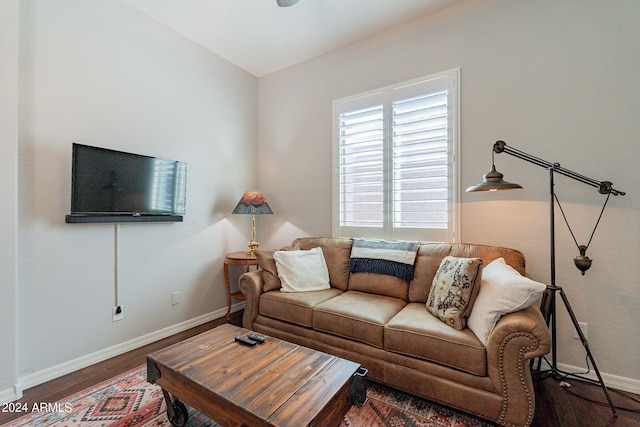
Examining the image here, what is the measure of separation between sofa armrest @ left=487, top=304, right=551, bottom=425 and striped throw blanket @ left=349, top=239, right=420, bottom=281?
906mm

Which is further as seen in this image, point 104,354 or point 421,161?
point 421,161

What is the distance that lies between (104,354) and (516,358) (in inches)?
116

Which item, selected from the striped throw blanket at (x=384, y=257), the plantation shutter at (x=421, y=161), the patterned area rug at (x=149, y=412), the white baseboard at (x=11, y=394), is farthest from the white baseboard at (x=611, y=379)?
the white baseboard at (x=11, y=394)

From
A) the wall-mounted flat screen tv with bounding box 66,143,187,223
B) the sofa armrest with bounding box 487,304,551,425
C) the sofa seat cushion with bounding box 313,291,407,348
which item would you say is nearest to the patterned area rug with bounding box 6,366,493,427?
the sofa armrest with bounding box 487,304,551,425

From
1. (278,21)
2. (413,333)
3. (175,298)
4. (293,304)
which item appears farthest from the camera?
(175,298)

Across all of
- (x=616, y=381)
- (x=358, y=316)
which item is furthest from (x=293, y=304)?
(x=616, y=381)

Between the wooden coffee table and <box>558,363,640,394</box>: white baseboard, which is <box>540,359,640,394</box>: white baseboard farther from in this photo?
the wooden coffee table

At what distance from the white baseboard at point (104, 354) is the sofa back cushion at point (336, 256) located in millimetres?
1428

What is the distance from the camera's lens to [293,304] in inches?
91.5

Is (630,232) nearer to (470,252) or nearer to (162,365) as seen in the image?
(470,252)

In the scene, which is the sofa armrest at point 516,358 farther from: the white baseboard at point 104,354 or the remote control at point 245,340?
the white baseboard at point 104,354

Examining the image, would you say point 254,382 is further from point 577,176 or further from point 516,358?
point 577,176

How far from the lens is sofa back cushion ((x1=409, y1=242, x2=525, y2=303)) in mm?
2166

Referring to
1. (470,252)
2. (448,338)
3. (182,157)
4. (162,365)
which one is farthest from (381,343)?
(182,157)
